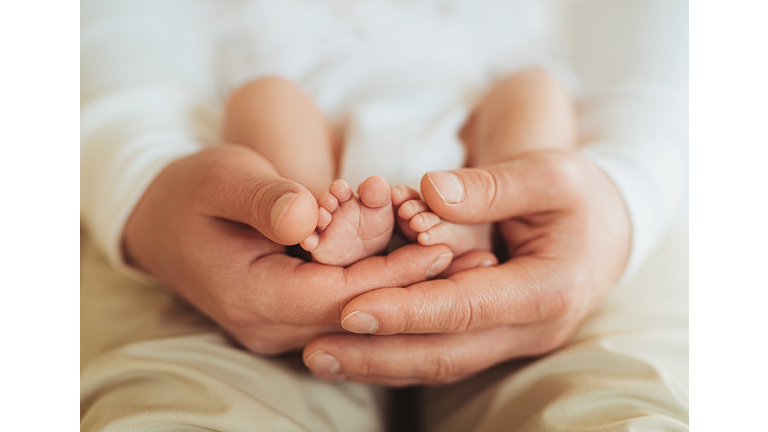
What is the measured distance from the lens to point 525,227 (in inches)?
27.7

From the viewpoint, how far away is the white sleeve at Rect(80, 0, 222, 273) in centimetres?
81

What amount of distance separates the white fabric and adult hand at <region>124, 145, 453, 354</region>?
19 centimetres

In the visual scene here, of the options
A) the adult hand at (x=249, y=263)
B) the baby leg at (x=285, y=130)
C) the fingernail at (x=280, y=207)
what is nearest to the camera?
the fingernail at (x=280, y=207)

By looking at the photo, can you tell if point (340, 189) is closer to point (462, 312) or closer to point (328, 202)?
point (328, 202)

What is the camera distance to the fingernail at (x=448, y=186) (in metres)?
0.57

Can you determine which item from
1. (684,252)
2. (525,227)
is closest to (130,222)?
(525,227)

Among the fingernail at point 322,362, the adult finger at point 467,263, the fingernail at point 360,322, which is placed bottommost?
the fingernail at point 322,362

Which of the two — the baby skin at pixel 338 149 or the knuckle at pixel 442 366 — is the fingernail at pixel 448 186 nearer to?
the baby skin at pixel 338 149

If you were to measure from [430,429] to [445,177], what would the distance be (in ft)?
1.42

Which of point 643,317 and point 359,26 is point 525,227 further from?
point 359,26

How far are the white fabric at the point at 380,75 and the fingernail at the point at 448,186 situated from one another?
0.19m

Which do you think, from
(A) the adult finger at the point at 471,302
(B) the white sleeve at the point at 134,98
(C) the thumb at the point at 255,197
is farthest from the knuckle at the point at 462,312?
(B) the white sleeve at the point at 134,98

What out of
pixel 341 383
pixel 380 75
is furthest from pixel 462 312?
pixel 380 75

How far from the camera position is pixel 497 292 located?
1.97 feet
